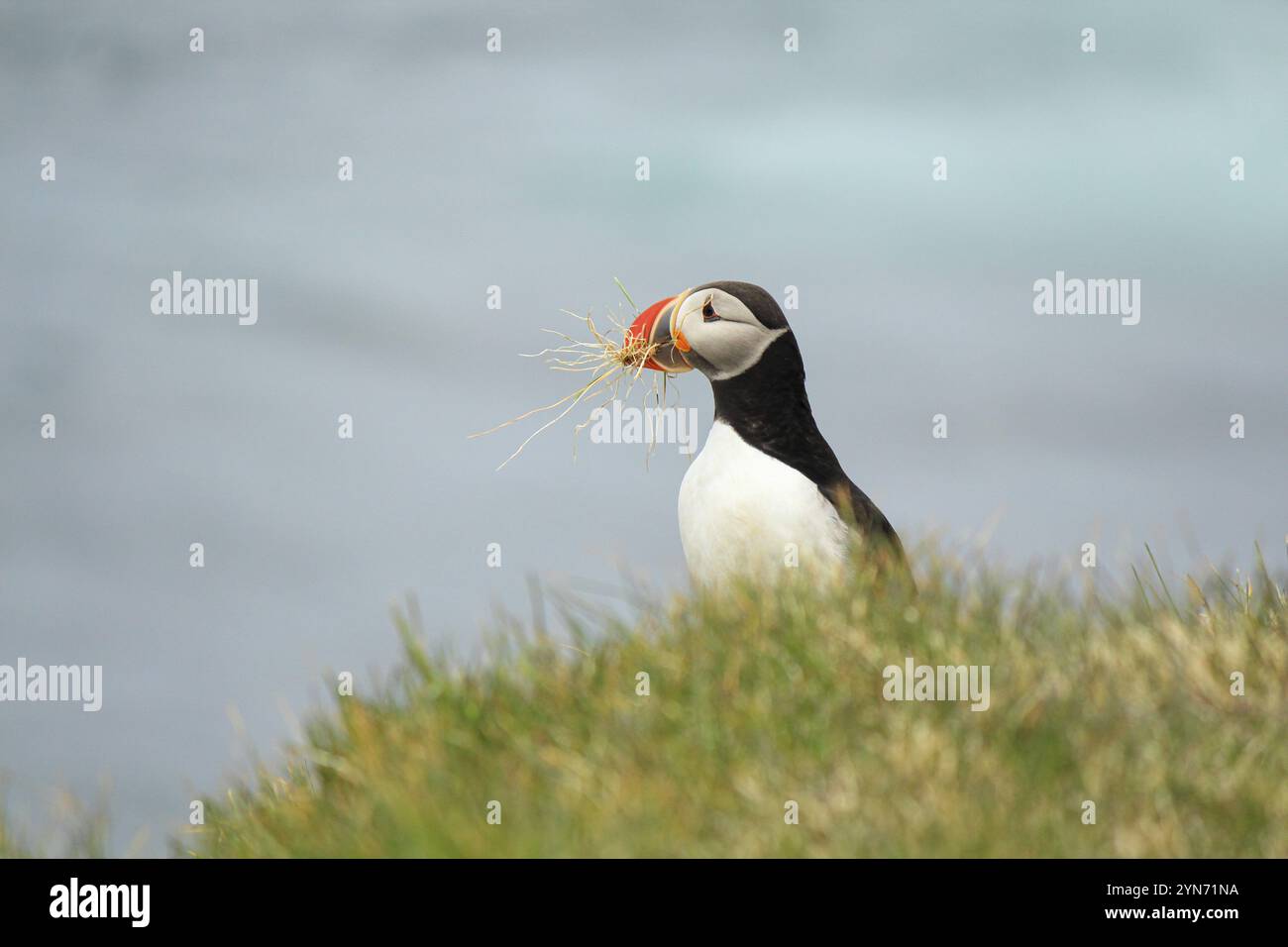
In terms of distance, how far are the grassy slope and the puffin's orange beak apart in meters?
2.28

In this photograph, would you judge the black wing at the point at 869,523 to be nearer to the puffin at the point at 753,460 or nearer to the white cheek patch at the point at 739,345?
the puffin at the point at 753,460

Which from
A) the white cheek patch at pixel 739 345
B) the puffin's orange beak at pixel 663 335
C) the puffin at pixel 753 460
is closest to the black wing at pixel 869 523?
the puffin at pixel 753 460

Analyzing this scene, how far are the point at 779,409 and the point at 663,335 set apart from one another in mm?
912

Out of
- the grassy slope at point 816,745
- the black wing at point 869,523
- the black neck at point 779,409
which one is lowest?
the grassy slope at point 816,745

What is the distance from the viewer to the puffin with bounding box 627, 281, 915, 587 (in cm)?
733

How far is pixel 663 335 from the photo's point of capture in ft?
26.7

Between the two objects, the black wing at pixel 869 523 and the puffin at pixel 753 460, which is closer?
the black wing at pixel 869 523

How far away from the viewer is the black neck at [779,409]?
305 inches
